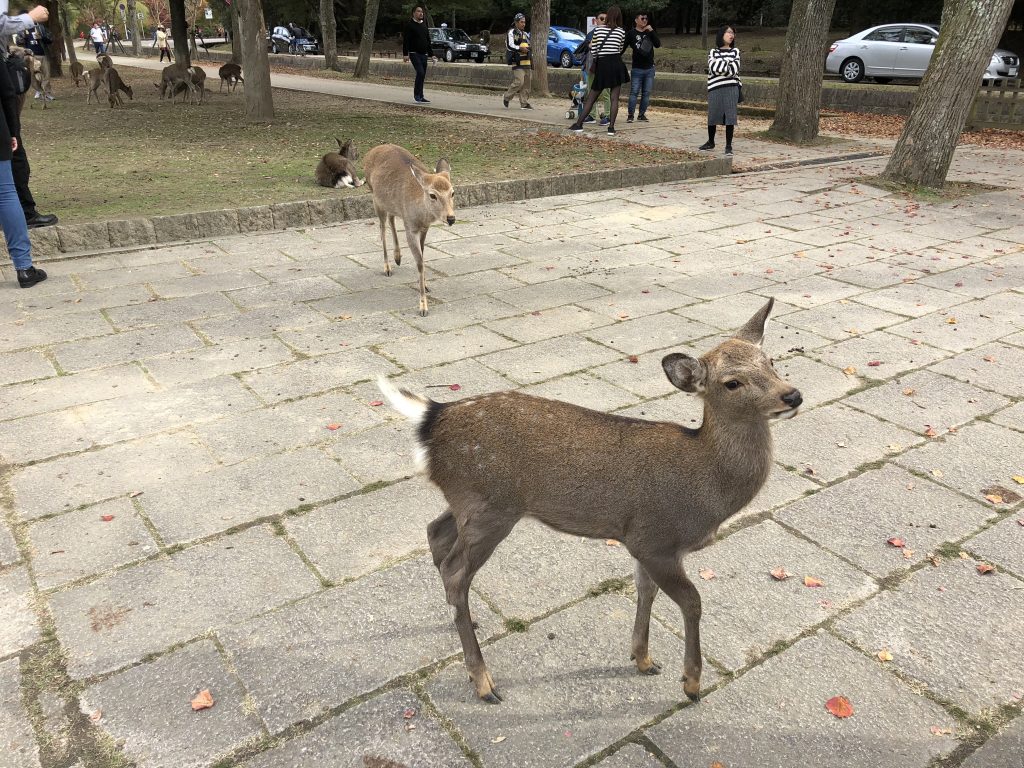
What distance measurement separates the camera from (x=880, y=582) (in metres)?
3.29

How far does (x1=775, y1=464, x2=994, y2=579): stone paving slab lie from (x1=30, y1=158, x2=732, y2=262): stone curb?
705 cm

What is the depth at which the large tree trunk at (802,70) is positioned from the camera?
13562 mm

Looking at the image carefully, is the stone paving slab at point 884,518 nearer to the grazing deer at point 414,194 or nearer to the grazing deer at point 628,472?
the grazing deer at point 628,472

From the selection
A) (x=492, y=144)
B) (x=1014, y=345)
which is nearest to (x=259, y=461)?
(x=1014, y=345)

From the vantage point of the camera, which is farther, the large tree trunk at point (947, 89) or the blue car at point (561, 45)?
the blue car at point (561, 45)

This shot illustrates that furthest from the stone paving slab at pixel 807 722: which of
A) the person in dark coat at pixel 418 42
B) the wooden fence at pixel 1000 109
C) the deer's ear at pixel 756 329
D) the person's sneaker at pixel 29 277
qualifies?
the person in dark coat at pixel 418 42

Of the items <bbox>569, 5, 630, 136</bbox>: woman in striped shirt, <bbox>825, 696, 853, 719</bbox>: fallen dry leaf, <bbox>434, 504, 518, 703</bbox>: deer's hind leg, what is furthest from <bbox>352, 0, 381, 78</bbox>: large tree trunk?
<bbox>825, 696, 853, 719</bbox>: fallen dry leaf

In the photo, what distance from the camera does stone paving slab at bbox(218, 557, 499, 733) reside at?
2732mm

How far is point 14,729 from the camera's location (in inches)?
101

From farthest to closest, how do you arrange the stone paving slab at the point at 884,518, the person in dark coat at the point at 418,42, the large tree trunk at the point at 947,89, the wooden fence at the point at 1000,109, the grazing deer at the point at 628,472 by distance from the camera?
the person in dark coat at the point at 418,42 < the wooden fence at the point at 1000,109 < the large tree trunk at the point at 947,89 < the stone paving slab at the point at 884,518 < the grazing deer at the point at 628,472

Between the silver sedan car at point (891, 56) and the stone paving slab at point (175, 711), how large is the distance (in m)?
26.0

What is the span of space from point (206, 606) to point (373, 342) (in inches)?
118

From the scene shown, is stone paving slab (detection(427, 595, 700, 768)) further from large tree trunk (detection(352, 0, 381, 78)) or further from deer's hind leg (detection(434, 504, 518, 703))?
large tree trunk (detection(352, 0, 381, 78))

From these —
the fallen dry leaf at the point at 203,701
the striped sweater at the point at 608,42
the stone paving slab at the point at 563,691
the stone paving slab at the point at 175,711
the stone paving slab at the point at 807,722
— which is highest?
the striped sweater at the point at 608,42
